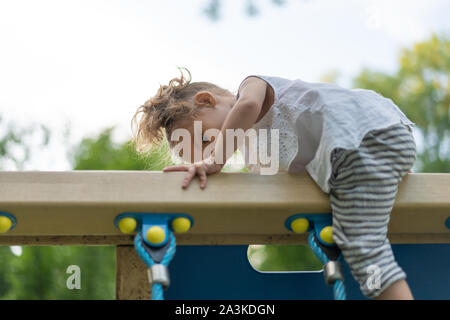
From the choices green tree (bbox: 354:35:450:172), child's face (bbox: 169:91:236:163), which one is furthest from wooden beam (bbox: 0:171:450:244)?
green tree (bbox: 354:35:450:172)

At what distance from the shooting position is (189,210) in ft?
2.84

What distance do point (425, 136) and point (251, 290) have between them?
8804 millimetres

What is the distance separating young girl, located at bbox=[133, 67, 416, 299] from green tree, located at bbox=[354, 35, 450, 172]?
8.26 meters

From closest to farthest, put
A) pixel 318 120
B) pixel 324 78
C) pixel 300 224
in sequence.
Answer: pixel 300 224 → pixel 318 120 → pixel 324 78

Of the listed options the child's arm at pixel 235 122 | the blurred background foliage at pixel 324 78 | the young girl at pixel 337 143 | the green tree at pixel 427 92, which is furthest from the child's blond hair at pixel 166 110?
the green tree at pixel 427 92

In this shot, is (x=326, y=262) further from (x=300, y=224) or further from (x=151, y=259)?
(x=151, y=259)

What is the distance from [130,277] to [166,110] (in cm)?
41

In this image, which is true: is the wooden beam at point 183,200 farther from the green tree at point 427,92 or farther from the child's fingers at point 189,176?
the green tree at point 427,92

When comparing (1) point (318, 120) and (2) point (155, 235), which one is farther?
(1) point (318, 120)

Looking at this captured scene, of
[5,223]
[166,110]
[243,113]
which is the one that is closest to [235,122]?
[243,113]

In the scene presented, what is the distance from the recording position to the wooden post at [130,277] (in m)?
0.98

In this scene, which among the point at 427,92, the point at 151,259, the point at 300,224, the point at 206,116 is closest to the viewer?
the point at 151,259

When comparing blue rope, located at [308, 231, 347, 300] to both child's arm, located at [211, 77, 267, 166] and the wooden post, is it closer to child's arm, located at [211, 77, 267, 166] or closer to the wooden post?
child's arm, located at [211, 77, 267, 166]

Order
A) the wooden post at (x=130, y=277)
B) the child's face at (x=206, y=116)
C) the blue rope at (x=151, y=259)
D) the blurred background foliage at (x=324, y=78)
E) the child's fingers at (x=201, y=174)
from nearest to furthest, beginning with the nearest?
the blue rope at (x=151, y=259) → the child's fingers at (x=201, y=174) → the wooden post at (x=130, y=277) → the child's face at (x=206, y=116) → the blurred background foliage at (x=324, y=78)
